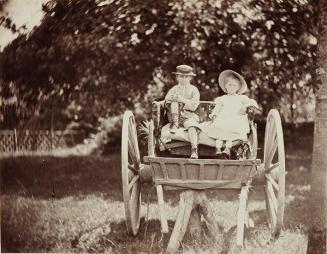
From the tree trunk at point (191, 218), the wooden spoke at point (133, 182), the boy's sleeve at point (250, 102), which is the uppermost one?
the boy's sleeve at point (250, 102)

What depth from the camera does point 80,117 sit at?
3307 millimetres

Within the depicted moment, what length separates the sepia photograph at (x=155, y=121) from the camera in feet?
9.59

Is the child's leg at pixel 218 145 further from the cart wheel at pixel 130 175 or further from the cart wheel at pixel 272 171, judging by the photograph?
the cart wheel at pixel 130 175

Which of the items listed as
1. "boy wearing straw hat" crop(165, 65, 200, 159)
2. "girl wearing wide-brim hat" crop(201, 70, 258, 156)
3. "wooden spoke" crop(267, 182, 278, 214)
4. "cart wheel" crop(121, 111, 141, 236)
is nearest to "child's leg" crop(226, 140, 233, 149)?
"girl wearing wide-brim hat" crop(201, 70, 258, 156)

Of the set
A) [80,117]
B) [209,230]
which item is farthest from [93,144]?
[209,230]

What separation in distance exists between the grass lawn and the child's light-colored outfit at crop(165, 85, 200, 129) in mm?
544

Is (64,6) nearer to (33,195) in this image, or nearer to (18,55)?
(18,55)

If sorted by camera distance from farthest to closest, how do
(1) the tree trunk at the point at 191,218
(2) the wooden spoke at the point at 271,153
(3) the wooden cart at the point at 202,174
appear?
(2) the wooden spoke at the point at 271,153 < (1) the tree trunk at the point at 191,218 < (3) the wooden cart at the point at 202,174

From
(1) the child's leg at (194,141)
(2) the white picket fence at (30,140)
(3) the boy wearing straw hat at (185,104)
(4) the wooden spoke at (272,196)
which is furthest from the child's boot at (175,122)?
(2) the white picket fence at (30,140)

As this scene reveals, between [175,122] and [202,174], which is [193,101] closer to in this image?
[175,122]

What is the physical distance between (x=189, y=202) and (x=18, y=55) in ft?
4.85

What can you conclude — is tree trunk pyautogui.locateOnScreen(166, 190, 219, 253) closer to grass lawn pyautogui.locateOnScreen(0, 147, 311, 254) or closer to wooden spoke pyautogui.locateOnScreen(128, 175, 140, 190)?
grass lawn pyautogui.locateOnScreen(0, 147, 311, 254)

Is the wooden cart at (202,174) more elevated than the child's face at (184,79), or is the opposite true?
the child's face at (184,79)

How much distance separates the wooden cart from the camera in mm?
2779
